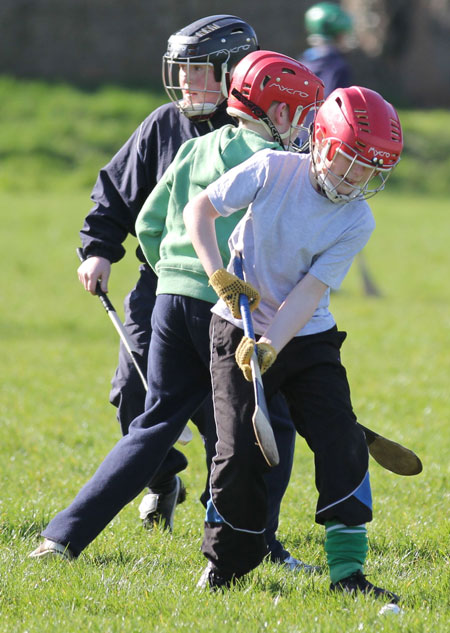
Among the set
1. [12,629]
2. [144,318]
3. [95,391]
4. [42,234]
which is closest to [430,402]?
[95,391]

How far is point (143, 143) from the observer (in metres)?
4.41

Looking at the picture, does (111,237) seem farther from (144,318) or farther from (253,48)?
(253,48)

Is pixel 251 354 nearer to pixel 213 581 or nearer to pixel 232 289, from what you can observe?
pixel 232 289

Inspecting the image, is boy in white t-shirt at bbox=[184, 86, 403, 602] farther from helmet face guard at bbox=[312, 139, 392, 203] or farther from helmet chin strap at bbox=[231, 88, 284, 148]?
helmet chin strap at bbox=[231, 88, 284, 148]

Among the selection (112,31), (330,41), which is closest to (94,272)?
(330,41)

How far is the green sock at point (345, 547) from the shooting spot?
3.51 meters

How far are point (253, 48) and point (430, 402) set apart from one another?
3964 mm

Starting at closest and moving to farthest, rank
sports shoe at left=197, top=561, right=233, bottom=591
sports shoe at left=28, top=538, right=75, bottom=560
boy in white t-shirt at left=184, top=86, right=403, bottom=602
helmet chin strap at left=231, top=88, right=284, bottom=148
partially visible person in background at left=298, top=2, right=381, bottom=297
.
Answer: boy in white t-shirt at left=184, top=86, right=403, bottom=602 → sports shoe at left=197, top=561, right=233, bottom=591 → helmet chin strap at left=231, top=88, right=284, bottom=148 → sports shoe at left=28, top=538, right=75, bottom=560 → partially visible person in background at left=298, top=2, right=381, bottom=297

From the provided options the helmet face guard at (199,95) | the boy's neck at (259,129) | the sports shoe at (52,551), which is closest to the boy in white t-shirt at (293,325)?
the boy's neck at (259,129)

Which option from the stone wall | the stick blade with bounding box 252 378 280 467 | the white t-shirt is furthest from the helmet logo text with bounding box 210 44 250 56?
the stone wall

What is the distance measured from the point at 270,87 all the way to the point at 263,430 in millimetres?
1221

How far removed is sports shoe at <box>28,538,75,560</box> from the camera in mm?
3824

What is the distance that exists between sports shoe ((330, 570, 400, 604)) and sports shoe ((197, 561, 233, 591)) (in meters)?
0.36

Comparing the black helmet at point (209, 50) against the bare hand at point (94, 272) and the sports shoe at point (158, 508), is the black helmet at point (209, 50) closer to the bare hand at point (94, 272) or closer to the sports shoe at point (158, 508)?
the bare hand at point (94, 272)
